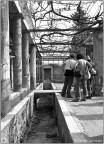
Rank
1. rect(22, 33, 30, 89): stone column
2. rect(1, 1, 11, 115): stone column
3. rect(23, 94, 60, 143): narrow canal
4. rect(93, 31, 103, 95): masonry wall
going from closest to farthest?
rect(1, 1, 11, 115): stone column → rect(23, 94, 60, 143): narrow canal → rect(93, 31, 103, 95): masonry wall → rect(22, 33, 30, 89): stone column

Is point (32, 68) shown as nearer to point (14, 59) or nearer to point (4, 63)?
point (14, 59)

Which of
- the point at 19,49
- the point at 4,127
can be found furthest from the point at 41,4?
the point at 4,127

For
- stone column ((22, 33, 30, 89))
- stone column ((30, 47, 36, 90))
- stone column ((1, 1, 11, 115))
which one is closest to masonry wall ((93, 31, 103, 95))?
stone column ((22, 33, 30, 89))

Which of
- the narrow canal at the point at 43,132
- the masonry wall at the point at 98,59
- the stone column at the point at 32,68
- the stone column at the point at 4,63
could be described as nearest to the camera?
the stone column at the point at 4,63

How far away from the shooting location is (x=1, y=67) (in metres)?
6.53

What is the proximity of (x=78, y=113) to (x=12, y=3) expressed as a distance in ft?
16.8

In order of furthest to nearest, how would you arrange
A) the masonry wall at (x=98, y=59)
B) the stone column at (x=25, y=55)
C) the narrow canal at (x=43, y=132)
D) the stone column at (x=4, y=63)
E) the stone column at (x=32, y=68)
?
1. the stone column at (x=32, y=68)
2. the stone column at (x=25, y=55)
3. the masonry wall at (x=98, y=59)
4. the narrow canal at (x=43, y=132)
5. the stone column at (x=4, y=63)

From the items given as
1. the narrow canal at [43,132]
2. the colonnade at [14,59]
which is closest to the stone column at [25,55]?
the colonnade at [14,59]

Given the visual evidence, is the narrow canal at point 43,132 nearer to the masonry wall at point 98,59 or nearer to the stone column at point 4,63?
the stone column at point 4,63

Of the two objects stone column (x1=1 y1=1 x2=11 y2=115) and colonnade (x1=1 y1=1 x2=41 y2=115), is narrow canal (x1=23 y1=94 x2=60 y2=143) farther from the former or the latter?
colonnade (x1=1 y1=1 x2=41 y2=115)

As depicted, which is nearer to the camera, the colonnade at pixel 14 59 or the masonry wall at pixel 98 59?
the colonnade at pixel 14 59

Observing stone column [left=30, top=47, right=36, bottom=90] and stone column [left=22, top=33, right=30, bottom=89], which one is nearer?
stone column [left=22, top=33, right=30, bottom=89]

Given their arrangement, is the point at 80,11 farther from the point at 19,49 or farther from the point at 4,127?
the point at 4,127

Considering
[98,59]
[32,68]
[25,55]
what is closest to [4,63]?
[98,59]
